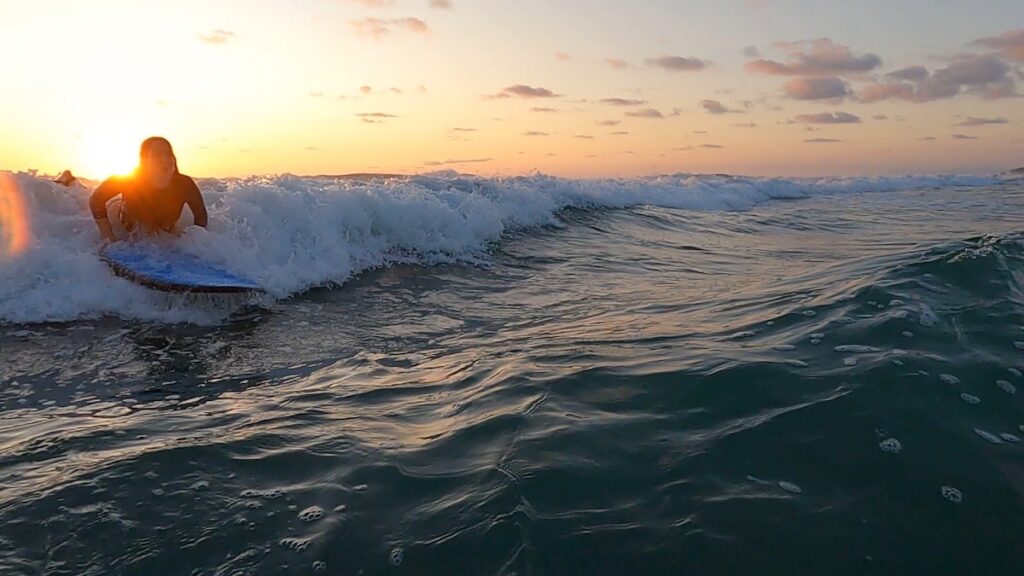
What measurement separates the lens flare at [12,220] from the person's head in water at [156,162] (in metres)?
1.25

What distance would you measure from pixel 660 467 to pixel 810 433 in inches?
32.6

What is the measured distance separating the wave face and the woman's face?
60 cm

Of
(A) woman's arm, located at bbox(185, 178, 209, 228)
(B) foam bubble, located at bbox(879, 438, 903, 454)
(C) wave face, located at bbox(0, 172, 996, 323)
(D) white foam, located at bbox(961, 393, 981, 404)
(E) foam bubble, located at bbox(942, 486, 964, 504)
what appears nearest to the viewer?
(E) foam bubble, located at bbox(942, 486, 964, 504)

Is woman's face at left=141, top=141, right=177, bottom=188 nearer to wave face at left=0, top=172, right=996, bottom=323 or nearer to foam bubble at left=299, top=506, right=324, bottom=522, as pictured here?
wave face at left=0, top=172, right=996, bottom=323

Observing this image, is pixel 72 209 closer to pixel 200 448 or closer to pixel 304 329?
pixel 304 329

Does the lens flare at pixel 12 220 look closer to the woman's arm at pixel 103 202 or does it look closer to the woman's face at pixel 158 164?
the woman's arm at pixel 103 202

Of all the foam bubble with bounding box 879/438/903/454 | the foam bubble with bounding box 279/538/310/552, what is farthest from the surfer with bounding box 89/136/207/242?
the foam bubble with bounding box 879/438/903/454

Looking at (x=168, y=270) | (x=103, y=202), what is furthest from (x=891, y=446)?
(x=103, y=202)

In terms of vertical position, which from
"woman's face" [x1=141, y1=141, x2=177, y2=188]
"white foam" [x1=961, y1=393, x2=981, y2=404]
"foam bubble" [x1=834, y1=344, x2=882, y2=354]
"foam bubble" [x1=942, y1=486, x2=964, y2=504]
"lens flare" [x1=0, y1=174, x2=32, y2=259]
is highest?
"woman's face" [x1=141, y1=141, x2=177, y2=188]

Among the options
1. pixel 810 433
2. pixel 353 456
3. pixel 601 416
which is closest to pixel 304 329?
pixel 353 456

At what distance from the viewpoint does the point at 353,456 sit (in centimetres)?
319

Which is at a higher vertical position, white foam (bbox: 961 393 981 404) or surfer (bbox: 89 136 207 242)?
surfer (bbox: 89 136 207 242)

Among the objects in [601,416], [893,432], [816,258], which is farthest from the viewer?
[816,258]

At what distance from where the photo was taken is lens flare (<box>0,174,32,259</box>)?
6.39m
